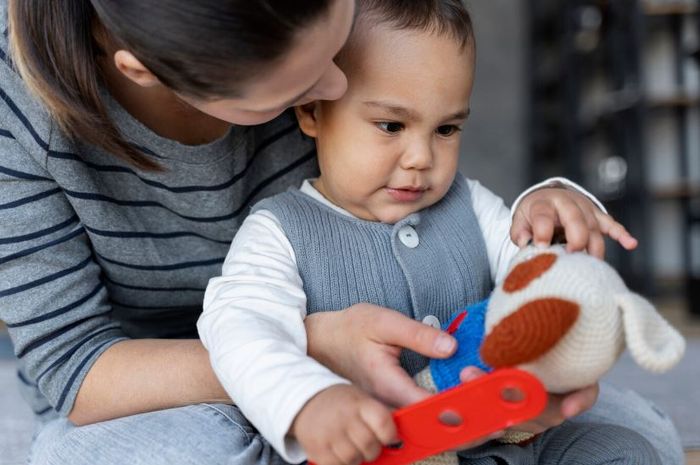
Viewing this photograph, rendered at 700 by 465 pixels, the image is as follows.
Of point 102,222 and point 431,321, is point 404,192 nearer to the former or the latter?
point 431,321

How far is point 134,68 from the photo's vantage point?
0.75 m

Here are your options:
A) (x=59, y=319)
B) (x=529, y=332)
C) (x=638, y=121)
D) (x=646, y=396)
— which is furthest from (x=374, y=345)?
(x=638, y=121)

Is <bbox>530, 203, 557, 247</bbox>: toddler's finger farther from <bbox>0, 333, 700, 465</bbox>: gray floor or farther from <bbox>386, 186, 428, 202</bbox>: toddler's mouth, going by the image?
<bbox>0, 333, 700, 465</bbox>: gray floor

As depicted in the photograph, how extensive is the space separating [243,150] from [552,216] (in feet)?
1.22

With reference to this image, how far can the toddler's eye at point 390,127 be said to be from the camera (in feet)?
2.85

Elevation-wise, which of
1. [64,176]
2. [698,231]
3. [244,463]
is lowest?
[698,231]

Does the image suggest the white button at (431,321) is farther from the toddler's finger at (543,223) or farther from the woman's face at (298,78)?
the woman's face at (298,78)

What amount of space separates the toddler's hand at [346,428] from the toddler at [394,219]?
→ 16 centimetres

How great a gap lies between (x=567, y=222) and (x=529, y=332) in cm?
22

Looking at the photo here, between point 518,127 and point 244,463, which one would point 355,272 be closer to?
point 244,463

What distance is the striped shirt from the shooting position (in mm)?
895

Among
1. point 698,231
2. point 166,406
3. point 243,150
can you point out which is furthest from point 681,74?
point 166,406

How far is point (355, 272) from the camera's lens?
867mm

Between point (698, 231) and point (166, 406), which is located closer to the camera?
point (166, 406)
